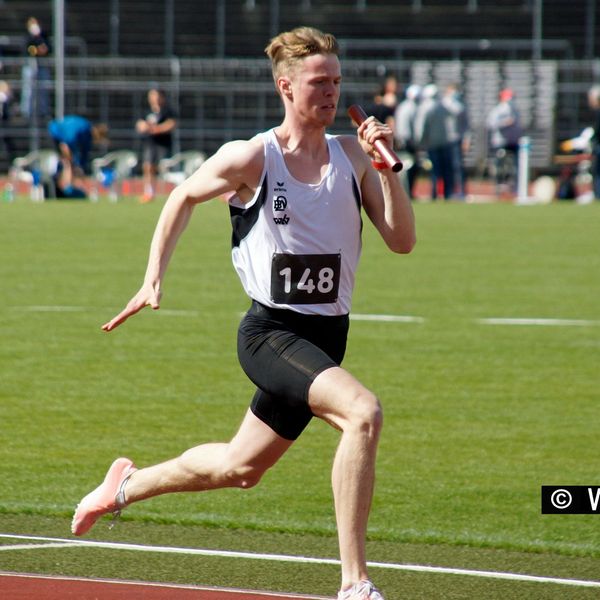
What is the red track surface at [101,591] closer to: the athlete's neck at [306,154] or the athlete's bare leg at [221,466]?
the athlete's bare leg at [221,466]

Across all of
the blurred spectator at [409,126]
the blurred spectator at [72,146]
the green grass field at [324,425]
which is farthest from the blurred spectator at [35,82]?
the green grass field at [324,425]

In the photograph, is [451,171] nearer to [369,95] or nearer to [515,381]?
[369,95]

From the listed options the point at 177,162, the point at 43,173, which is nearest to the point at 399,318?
the point at 43,173

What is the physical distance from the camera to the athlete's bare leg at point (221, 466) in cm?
641

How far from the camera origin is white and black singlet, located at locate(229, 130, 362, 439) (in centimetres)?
632

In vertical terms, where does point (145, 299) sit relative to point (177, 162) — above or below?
above

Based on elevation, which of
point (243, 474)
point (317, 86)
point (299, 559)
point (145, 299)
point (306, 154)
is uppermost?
point (317, 86)

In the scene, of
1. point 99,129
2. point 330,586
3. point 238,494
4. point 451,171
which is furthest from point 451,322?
point 99,129

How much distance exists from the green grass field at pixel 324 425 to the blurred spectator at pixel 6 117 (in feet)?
68.3

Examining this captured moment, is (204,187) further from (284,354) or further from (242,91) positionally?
(242,91)

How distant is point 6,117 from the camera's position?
1687 inches

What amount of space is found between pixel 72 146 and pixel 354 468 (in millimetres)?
29984

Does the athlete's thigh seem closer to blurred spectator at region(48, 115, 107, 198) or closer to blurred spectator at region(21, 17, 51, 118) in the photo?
blurred spectator at region(48, 115, 107, 198)

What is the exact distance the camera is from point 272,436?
20.9 feet
